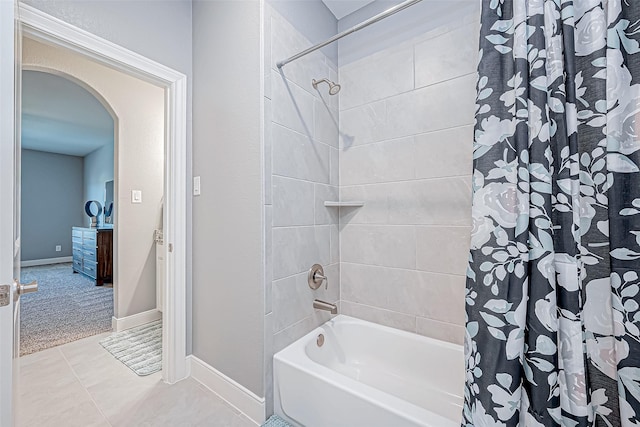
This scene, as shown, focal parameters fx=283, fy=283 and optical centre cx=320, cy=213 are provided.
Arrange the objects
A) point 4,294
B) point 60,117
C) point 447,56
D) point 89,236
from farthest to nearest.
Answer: point 89,236 → point 60,117 → point 447,56 → point 4,294

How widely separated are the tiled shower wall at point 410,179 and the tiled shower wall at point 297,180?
0.50 feet

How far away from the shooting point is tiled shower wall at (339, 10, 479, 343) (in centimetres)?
154

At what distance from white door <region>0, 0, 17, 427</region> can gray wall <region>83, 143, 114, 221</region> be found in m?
5.92

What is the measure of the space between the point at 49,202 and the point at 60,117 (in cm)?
309

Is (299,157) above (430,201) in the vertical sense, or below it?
above

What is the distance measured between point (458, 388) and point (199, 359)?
1.52m

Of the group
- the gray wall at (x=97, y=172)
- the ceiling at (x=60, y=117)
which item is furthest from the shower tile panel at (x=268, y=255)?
the gray wall at (x=97, y=172)

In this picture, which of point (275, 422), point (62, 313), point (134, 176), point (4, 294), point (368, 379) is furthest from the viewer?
point (62, 313)

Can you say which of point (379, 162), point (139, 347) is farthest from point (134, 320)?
point (379, 162)

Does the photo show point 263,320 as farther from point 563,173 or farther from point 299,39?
point 299,39

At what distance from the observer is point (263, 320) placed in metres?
1.44

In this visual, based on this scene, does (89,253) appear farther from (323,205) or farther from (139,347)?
(323,205)

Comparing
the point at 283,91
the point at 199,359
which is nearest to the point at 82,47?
the point at 283,91

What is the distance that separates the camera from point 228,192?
162cm
